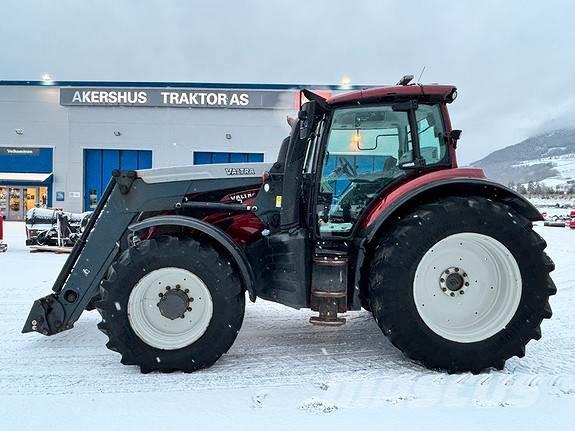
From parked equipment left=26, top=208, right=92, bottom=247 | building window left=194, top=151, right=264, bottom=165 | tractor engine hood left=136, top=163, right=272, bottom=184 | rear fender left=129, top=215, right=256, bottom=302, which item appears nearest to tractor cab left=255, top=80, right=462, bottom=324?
tractor engine hood left=136, top=163, right=272, bottom=184

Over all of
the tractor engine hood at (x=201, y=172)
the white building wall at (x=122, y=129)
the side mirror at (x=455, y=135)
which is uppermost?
the white building wall at (x=122, y=129)

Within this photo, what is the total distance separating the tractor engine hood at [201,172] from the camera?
3.96 metres

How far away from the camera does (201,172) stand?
404 cm

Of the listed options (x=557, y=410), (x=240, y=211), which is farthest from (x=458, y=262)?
(x=240, y=211)

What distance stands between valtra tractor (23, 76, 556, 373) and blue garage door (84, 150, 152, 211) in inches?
838

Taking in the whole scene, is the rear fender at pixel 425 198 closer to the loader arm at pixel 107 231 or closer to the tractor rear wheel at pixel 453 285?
the tractor rear wheel at pixel 453 285

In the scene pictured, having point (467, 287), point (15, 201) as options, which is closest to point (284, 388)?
point (467, 287)

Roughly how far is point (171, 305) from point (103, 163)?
22958 millimetres

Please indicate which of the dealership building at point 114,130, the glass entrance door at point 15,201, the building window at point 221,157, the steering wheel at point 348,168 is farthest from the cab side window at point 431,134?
the glass entrance door at point 15,201

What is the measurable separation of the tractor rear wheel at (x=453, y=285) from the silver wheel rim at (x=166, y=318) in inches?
53.3

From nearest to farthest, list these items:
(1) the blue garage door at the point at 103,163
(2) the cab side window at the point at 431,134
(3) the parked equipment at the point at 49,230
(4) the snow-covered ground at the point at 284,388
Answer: (4) the snow-covered ground at the point at 284,388, (2) the cab side window at the point at 431,134, (3) the parked equipment at the point at 49,230, (1) the blue garage door at the point at 103,163

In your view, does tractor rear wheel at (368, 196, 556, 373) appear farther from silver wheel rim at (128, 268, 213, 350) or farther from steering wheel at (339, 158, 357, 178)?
silver wheel rim at (128, 268, 213, 350)

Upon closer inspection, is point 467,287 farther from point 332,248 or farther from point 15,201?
point 15,201

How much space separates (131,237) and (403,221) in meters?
2.30
